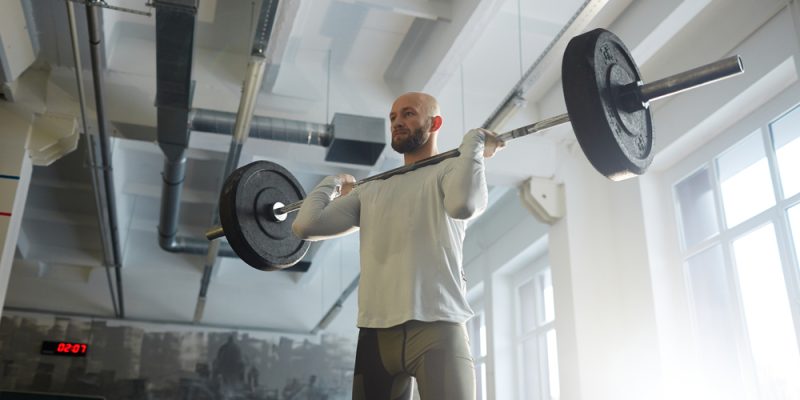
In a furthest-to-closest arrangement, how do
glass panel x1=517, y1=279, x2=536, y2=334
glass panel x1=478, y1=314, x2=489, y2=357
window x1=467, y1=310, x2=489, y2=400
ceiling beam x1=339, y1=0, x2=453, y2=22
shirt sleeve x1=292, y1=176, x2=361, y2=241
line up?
glass panel x1=478, y1=314, x2=489, y2=357 → window x1=467, y1=310, x2=489, y2=400 → glass panel x1=517, y1=279, x2=536, y2=334 → ceiling beam x1=339, y1=0, x2=453, y2=22 → shirt sleeve x1=292, y1=176, x2=361, y2=241

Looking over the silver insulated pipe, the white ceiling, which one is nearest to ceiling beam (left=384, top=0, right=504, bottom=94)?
the white ceiling

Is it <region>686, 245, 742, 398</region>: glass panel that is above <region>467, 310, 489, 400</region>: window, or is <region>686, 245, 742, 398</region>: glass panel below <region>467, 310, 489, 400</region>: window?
below

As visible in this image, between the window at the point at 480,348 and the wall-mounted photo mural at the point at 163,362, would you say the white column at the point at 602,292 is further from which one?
the wall-mounted photo mural at the point at 163,362

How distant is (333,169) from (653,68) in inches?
109

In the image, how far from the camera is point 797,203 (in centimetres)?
420

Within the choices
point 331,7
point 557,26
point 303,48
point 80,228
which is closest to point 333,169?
point 303,48

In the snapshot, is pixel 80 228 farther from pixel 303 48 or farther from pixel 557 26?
pixel 557 26

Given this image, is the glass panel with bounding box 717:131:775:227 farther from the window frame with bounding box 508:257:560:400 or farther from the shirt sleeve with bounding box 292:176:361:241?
the shirt sleeve with bounding box 292:176:361:241

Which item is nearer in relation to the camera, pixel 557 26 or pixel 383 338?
pixel 383 338

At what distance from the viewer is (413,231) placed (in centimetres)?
200

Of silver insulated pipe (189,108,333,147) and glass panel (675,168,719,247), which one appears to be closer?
glass panel (675,168,719,247)

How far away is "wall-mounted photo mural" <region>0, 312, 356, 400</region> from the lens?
917 centimetres

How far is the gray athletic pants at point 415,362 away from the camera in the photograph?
1809 millimetres

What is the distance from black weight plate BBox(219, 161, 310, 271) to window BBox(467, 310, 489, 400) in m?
5.62
